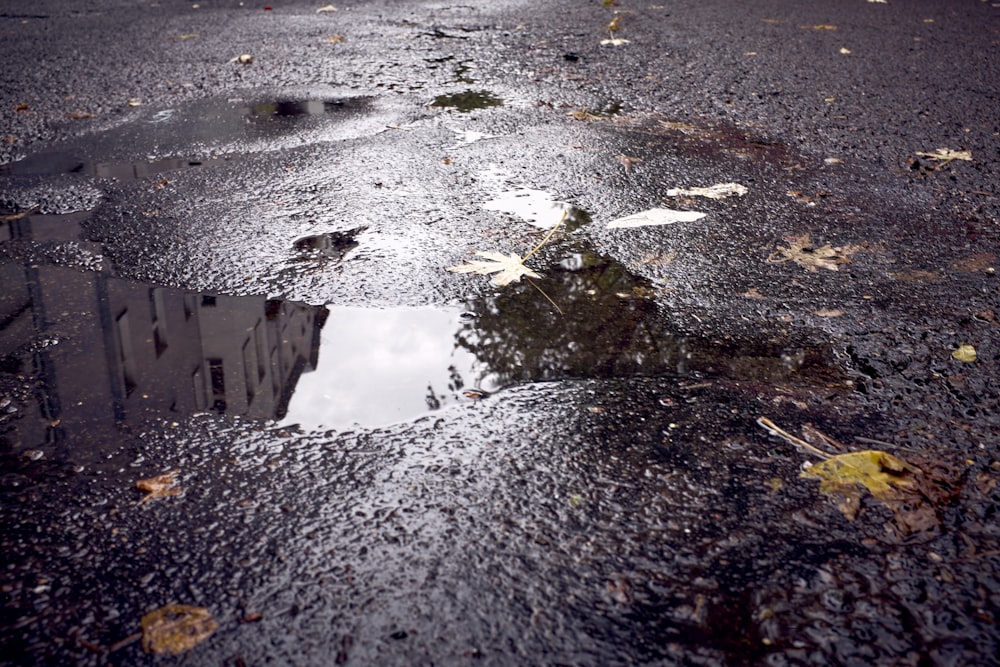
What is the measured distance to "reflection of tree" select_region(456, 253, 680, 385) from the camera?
7.05 ft

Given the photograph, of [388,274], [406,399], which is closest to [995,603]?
[406,399]

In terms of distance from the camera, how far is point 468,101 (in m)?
4.45

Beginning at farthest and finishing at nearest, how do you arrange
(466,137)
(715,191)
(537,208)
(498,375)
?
(466,137), (715,191), (537,208), (498,375)

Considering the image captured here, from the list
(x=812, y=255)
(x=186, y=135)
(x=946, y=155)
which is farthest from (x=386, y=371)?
(x=946, y=155)

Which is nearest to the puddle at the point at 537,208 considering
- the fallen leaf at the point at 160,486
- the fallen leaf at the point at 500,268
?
the fallen leaf at the point at 500,268

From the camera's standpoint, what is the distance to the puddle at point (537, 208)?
300 centimetres

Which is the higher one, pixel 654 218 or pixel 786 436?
pixel 654 218

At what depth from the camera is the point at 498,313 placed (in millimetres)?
2402

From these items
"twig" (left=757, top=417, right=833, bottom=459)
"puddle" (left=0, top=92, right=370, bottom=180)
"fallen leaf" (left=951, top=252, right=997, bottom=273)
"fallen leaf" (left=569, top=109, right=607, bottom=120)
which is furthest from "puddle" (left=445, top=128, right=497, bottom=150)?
"twig" (left=757, top=417, right=833, bottom=459)

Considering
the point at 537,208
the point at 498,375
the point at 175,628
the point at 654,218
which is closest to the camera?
the point at 175,628

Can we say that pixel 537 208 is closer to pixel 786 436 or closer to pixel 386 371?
pixel 386 371

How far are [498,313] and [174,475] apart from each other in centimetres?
105

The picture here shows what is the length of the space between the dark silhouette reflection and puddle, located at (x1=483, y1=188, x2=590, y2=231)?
0.97 meters

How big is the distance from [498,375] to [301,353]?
23.0 inches
